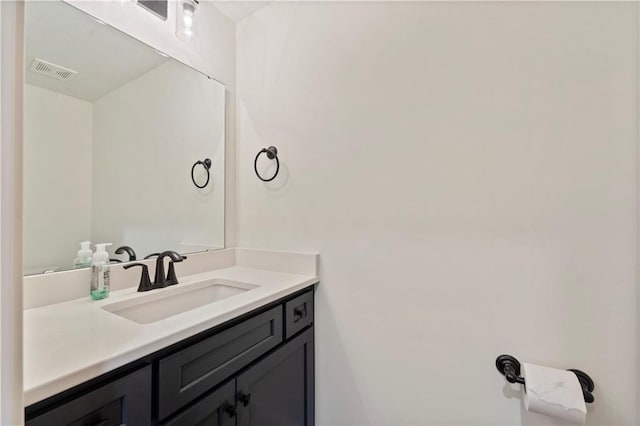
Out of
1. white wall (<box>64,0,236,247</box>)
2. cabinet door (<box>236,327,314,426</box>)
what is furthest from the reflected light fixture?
cabinet door (<box>236,327,314,426</box>)

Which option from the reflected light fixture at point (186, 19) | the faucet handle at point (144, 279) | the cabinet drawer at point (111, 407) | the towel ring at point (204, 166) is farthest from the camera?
the towel ring at point (204, 166)

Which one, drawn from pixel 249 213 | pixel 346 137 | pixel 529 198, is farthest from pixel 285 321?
pixel 529 198

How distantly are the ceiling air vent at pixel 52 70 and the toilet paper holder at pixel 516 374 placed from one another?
185 cm

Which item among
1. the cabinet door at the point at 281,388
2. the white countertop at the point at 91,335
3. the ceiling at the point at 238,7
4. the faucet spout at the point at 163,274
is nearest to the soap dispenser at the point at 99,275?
the white countertop at the point at 91,335

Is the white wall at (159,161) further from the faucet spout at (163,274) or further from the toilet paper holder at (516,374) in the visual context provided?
the toilet paper holder at (516,374)

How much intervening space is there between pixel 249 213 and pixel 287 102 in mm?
638

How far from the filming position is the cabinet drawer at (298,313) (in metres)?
1.15

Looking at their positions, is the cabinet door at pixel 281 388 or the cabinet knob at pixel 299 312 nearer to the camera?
the cabinet door at pixel 281 388

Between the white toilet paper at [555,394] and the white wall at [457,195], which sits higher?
the white wall at [457,195]

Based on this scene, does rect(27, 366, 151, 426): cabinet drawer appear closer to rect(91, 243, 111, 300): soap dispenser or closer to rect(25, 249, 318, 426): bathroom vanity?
rect(25, 249, 318, 426): bathroom vanity

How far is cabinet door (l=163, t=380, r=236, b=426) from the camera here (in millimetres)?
746

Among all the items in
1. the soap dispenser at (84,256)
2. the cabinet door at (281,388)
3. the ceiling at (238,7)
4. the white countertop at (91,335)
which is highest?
the ceiling at (238,7)

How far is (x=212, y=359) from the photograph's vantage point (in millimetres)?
836

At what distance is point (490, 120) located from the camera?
99cm
